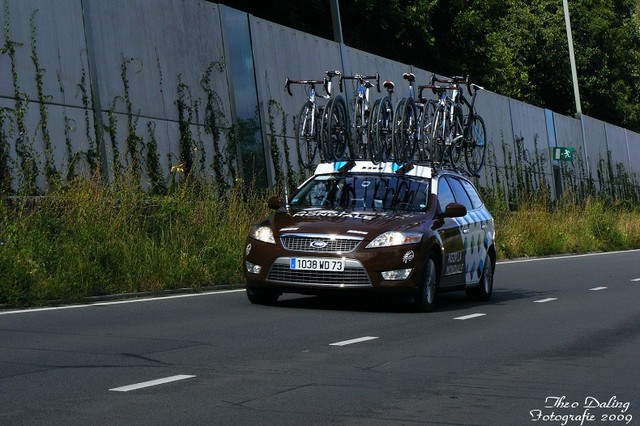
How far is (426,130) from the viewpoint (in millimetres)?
19297

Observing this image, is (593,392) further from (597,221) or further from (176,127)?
(597,221)

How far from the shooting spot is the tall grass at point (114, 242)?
15.4m

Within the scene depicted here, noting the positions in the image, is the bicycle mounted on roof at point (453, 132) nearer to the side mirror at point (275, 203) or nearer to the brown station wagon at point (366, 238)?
the brown station wagon at point (366, 238)

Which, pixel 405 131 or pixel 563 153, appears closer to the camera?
pixel 405 131

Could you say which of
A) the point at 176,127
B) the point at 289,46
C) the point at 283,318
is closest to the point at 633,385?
the point at 283,318

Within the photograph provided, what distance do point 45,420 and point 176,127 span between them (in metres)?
15.3

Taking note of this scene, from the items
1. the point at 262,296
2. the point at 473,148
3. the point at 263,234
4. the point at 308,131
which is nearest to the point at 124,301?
the point at 262,296

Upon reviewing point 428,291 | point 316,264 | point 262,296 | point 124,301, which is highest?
point 316,264

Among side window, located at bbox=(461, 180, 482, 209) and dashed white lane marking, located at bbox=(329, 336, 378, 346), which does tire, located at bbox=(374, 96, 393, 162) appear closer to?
side window, located at bbox=(461, 180, 482, 209)

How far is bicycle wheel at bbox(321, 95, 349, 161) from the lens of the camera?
18188mm

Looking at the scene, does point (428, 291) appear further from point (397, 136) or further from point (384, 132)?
point (384, 132)

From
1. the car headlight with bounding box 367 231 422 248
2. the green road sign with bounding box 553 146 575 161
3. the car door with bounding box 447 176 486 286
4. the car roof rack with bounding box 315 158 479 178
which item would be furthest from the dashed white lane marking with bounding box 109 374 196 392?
the green road sign with bounding box 553 146 575 161

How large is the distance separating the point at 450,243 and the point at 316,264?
2.07 meters

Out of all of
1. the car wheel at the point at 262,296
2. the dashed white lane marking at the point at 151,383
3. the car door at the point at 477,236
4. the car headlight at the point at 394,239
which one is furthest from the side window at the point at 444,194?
the dashed white lane marking at the point at 151,383
